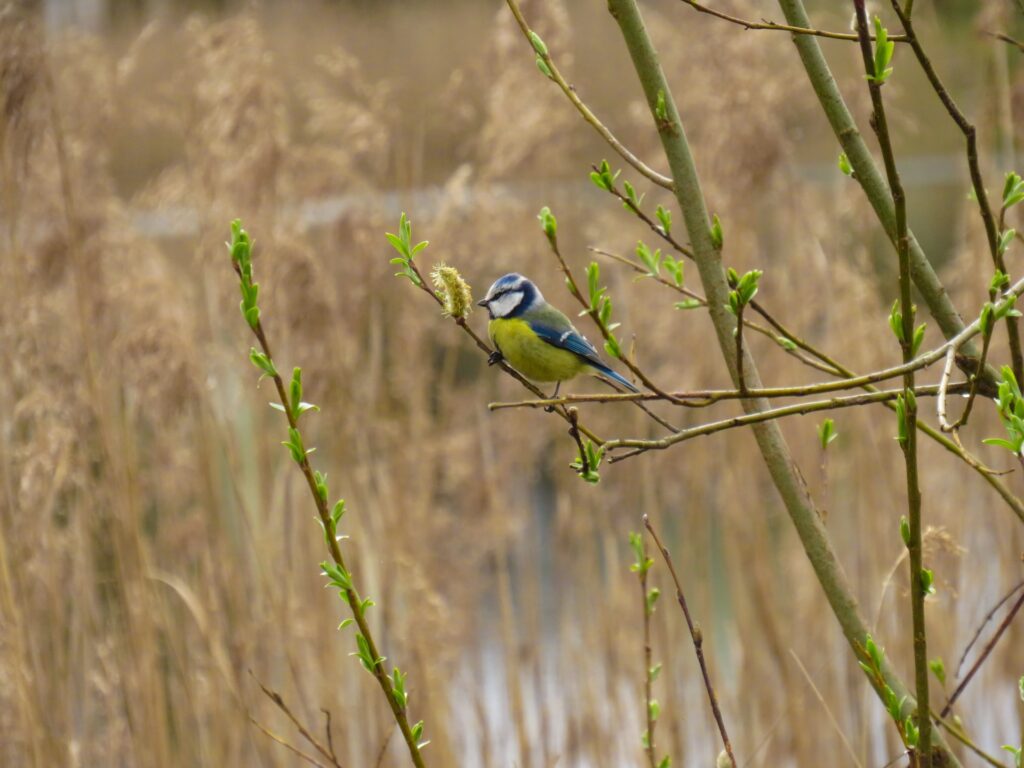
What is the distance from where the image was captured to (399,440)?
9.64 feet

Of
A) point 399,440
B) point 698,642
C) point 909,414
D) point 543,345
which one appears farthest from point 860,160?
point 399,440

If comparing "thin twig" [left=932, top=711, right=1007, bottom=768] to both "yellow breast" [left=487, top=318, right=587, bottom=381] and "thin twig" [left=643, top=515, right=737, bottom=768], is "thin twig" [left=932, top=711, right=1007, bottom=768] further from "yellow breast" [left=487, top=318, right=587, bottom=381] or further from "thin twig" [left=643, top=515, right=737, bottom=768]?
"yellow breast" [left=487, top=318, right=587, bottom=381]

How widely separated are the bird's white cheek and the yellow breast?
0.21 feet

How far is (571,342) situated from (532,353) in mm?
81

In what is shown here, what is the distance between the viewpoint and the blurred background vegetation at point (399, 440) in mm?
2420

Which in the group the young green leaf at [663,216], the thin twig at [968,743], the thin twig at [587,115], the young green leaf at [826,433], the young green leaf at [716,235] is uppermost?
the thin twig at [587,115]

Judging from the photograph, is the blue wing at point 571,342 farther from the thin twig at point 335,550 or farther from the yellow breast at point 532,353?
the thin twig at point 335,550

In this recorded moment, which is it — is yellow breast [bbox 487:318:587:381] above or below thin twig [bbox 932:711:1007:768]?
above

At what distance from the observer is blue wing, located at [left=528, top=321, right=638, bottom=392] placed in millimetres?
2180

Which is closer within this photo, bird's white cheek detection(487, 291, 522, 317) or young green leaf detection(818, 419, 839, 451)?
young green leaf detection(818, 419, 839, 451)

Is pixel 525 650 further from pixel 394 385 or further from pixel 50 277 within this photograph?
pixel 50 277

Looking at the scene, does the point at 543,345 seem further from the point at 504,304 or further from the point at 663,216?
the point at 663,216

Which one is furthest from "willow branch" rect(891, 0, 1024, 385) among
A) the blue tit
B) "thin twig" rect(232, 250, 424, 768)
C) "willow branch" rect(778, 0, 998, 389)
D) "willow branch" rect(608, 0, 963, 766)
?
the blue tit

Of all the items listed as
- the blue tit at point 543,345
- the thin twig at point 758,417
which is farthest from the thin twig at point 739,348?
the blue tit at point 543,345
